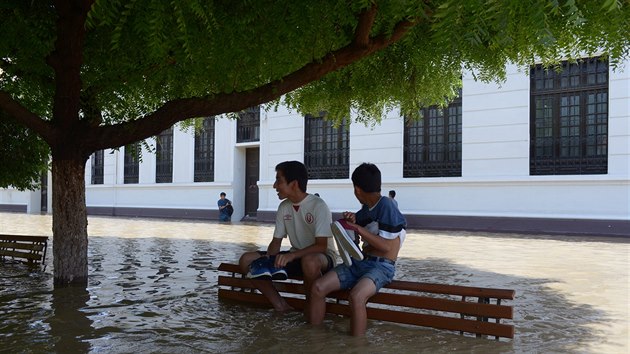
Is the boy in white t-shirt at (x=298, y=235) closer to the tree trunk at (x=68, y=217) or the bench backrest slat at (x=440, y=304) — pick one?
the bench backrest slat at (x=440, y=304)

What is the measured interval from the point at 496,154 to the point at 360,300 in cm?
1478

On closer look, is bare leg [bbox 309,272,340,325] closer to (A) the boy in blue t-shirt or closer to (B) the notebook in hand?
(A) the boy in blue t-shirt

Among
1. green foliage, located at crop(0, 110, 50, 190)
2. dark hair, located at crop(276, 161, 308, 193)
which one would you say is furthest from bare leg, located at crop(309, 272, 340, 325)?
green foliage, located at crop(0, 110, 50, 190)

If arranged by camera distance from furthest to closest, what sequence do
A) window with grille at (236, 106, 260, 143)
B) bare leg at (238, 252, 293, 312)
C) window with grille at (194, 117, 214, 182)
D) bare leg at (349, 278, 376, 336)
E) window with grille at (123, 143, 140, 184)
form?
window with grille at (123, 143, 140, 184)
window with grille at (194, 117, 214, 182)
window with grille at (236, 106, 260, 143)
bare leg at (238, 252, 293, 312)
bare leg at (349, 278, 376, 336)

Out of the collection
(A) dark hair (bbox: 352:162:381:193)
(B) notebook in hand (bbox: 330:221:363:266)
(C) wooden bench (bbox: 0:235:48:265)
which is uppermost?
→ (A) dark hair (bbox: 352:162:381:193)

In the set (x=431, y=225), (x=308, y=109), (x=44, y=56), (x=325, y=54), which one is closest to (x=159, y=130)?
(x=44, y=56)

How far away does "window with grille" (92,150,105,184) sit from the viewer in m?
31.8

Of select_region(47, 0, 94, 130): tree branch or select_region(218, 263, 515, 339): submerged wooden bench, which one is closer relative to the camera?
select_region(218, 263, 515, 339): submerged wooden bench

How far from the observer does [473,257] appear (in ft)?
39.0

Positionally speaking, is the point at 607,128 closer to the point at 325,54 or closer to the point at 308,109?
the point at 308,109

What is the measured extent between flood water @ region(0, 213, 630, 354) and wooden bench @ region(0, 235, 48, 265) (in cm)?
23

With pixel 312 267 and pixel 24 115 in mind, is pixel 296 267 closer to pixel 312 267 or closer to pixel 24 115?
pixel 312 267

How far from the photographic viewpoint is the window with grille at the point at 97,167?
104 feet

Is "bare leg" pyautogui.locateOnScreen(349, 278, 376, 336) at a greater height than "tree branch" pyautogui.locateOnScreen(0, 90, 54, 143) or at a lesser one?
lesser
